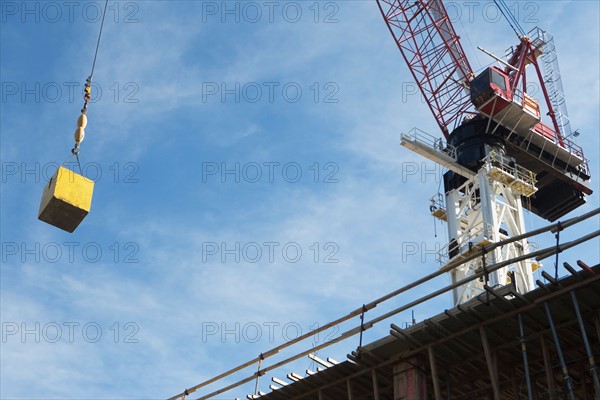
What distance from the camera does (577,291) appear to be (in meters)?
19.3

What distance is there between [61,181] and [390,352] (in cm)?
865

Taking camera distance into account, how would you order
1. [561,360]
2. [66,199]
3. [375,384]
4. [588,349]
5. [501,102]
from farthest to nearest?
[501,102] < [375,384] < [66,199] < [561,360] < [588,349]

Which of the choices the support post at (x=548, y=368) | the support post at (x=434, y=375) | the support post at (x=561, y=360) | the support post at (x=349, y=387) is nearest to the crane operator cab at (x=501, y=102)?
the support post at (x=349, y=387)

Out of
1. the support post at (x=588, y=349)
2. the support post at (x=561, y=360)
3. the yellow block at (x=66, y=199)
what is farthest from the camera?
the yellow block at (x=66, y=199)

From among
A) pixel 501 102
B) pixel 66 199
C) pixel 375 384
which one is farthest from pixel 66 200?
pixel 501 102

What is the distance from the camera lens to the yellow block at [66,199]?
19.4 metres

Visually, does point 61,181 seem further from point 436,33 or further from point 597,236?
point 436,33

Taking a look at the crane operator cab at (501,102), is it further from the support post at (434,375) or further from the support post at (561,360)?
the support post at (561,360)

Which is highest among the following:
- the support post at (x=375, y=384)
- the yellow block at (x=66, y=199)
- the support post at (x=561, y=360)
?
the yellow block at (x=66, y=199)

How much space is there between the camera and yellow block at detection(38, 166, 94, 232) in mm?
19375

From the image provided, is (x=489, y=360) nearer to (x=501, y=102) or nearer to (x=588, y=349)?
(x=588, y=349)

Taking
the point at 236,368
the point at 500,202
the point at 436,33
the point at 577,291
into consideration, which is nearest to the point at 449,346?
the point at 577,291

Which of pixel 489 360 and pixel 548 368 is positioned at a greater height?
pixel 489 360

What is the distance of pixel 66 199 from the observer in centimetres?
1933
